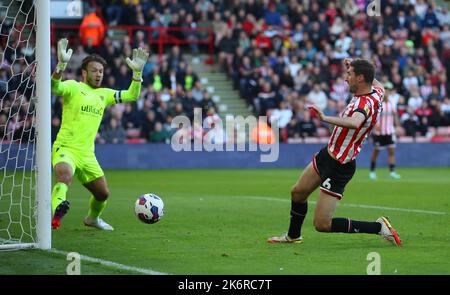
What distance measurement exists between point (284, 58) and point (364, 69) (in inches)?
860

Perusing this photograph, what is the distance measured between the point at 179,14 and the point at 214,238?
849 inches

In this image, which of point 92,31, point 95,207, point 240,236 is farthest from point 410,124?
point 240,236

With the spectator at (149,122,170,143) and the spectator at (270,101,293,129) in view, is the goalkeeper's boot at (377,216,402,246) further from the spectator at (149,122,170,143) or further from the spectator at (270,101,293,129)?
the spectator at (270,101,293,129)

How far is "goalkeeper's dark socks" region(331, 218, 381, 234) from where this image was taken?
33.4ft

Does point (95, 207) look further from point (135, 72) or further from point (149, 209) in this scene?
point (135, 72)

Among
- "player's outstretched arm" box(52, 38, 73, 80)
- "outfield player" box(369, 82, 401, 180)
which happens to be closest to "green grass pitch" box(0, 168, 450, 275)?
"player's outstretched arm" box(52, 38, 73, 80)

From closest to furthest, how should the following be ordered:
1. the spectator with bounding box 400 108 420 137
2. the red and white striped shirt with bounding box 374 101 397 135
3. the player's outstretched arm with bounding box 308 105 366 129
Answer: the player's outstretched arm with bounding box 308 105 366 129
the red and white striped shirt with bounding box 374 101 397 135
the spectator with bounding box 400 108 420 137

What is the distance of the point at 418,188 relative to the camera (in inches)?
782

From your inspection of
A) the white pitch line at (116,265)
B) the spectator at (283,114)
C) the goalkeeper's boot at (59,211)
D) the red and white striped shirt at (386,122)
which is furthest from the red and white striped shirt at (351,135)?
the spectator at (283,114)

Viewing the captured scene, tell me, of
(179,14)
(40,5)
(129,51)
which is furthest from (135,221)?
(179,14)

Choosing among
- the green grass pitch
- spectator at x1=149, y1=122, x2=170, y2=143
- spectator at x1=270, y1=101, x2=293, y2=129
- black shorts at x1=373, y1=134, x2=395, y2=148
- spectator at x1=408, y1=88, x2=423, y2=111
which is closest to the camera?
the green grass pitch

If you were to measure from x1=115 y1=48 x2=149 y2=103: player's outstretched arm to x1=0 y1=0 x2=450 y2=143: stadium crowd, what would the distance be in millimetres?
14834

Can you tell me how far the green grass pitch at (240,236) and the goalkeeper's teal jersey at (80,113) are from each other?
1117 mm
